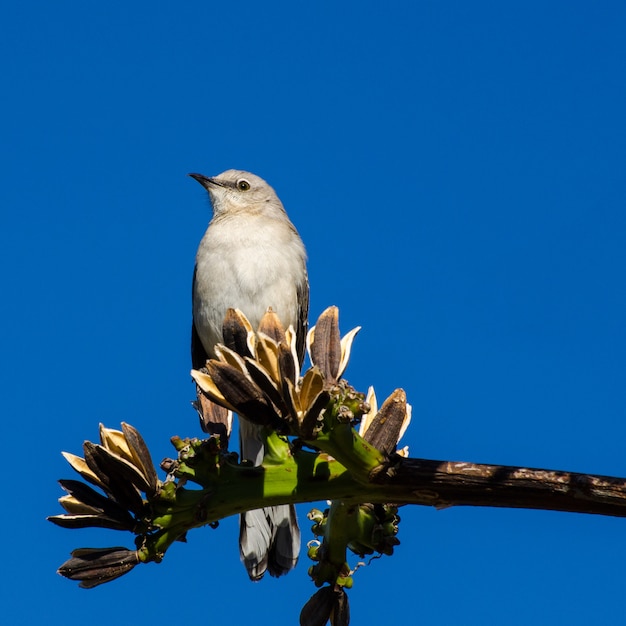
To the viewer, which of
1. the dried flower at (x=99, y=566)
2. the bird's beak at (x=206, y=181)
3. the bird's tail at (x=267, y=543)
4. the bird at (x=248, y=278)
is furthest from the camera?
the bird's beak at (x=206, y=181)

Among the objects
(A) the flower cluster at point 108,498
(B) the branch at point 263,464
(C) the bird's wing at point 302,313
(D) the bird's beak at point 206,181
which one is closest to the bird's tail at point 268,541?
(B) the branch at point 263,464

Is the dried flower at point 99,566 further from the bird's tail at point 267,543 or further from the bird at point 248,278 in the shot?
the bird at point 248,278

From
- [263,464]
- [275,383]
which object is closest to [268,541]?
[263,464]

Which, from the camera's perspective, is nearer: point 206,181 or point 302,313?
point 302,313

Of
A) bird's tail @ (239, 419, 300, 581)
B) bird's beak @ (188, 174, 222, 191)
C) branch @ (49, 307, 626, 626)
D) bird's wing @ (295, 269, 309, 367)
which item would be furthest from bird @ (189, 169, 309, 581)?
branch @ (49, 307, 626, 626)

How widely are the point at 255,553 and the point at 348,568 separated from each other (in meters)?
1.44

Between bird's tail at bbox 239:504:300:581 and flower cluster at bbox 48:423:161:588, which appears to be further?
bird's tail at bbox 239:504:300:581

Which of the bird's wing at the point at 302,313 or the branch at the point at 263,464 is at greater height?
the bird's wing at the point at 302,313

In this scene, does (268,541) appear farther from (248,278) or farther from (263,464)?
(248,278)

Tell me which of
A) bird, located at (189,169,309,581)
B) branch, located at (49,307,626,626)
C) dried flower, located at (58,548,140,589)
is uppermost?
bird, located at (189,169,309,581)

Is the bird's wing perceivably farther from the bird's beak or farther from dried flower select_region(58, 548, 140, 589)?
dried flower select_region(58, 548, 140, 589)

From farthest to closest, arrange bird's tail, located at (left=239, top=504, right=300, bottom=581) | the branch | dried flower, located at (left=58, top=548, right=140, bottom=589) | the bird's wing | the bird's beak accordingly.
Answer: the bird's beak < the bird's wing < bird's tail, located at (left=239, top=504, right=300, bottom=581) < dried flower, located at (left=58, top=548, right=140, bottom=589) < the branch

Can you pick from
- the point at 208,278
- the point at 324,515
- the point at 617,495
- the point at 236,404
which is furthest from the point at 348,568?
the point at 208,278

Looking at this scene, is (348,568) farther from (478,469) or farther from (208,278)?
(208,278)
